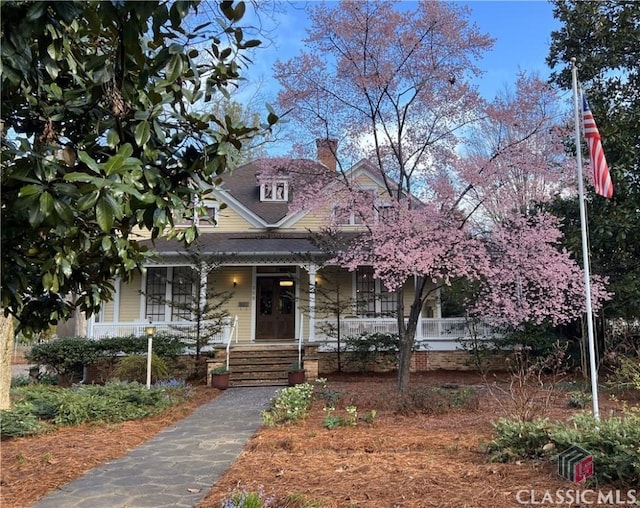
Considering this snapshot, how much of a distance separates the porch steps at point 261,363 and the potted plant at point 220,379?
0.44 m

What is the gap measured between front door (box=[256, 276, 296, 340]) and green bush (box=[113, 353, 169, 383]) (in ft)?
14.8

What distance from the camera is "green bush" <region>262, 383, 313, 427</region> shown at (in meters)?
7.14

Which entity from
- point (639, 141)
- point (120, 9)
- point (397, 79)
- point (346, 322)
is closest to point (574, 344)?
point (639, 141)

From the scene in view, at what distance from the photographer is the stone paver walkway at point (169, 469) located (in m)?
4.29

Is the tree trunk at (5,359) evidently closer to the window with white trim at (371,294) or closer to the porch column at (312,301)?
the porch column at (312,301)

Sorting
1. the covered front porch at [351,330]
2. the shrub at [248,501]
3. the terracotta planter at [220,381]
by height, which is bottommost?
the terracotta planter at [220,381]

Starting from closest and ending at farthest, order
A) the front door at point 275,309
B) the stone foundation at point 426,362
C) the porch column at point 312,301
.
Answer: the stone foundation at point 426,362, the porch column at point 312,301, the front door at point 275,309

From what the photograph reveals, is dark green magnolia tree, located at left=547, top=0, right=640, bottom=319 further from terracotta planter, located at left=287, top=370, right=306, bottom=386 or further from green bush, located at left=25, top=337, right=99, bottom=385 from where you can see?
green bush, located at left=25, top=337, right=99, bottom=385

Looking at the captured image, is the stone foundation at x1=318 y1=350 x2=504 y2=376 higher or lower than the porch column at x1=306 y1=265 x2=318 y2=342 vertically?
lower

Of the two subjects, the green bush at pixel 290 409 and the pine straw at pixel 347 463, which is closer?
the pine straw at pixel 347 463

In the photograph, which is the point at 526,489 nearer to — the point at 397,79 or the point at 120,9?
the point at 120,9

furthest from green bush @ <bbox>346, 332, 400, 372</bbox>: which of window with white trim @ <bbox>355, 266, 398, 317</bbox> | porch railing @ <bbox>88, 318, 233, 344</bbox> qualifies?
porch railing @ <bbox>88, 318, 233, 344</bbox>

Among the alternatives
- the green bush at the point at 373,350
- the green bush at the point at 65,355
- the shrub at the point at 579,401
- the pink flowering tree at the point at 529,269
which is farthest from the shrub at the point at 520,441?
the green bush at the point at 65,355

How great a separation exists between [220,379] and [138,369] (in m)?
2.03
